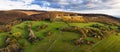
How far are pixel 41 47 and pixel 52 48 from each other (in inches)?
262

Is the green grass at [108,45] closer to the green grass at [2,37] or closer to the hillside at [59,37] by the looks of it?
the hillside at [59,37]

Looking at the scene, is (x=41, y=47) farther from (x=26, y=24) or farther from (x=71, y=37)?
(x=26, y=24)

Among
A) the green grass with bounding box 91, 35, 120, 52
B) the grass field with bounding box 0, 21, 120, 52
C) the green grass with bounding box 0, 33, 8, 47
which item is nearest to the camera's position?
the green grass with bounding box 91, 35, 120, 52

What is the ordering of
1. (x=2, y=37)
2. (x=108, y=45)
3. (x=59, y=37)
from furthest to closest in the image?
(x=2, y=37)
(x=59, y=37)
(x=108, y=45)

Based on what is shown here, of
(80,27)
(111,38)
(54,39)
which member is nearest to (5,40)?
(54,39)

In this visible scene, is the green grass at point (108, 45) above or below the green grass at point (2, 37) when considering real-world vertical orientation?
above

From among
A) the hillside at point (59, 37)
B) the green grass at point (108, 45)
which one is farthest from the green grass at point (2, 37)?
the green grass at point (108, 45)

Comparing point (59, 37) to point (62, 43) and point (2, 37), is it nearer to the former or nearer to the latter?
point (62, 43)

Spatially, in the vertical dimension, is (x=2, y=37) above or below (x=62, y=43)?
below

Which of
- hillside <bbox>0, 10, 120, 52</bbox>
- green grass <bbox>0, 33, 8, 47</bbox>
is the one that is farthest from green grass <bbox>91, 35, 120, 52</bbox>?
green grass <bbox>0, 33, 8, 47</bbox>

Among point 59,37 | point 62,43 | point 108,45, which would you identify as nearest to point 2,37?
point 59,37

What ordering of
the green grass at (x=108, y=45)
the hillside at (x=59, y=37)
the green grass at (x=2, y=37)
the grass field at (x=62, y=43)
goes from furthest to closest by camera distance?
the green grass at (x=2, y=37)
the hillside at (x=59, y=37)
the grass field at (x=62, y=43)
the green grass at (x=108, y=45)

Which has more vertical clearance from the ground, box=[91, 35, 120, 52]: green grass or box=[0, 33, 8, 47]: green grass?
box=[91, 35, 120, 52]: green grass

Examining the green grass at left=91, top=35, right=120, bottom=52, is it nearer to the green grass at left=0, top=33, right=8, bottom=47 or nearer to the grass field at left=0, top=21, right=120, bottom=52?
the grass field at left=0, top=21, right=120, bottom=52
